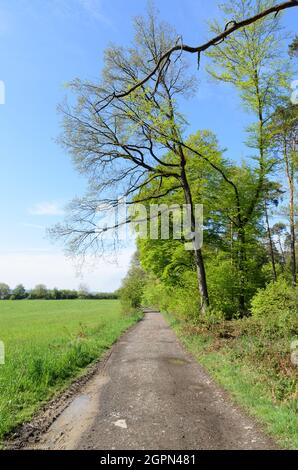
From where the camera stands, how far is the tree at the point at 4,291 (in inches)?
4439

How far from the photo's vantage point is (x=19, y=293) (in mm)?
113125

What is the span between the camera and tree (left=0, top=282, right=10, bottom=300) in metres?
113

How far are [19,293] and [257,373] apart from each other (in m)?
113

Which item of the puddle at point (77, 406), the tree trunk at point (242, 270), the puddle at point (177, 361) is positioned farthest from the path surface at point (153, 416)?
the tree trunk at point (242, 270)

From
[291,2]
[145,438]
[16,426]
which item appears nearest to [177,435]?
[145,438]

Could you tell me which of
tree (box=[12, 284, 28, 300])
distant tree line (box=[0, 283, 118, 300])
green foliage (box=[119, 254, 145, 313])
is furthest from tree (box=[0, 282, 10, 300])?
green foliage (box=[119, 254, 145, 313])

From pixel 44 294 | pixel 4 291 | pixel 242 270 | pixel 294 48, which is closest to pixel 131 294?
pixel 242 270

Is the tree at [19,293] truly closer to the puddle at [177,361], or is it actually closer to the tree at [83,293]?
the tree at [83,293]

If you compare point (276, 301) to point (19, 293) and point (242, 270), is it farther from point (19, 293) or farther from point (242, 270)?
point (19, 293)

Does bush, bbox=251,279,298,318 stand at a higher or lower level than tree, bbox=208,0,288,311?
lower

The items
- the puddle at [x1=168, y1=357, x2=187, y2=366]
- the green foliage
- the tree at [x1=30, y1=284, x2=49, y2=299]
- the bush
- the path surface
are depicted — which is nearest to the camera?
the path surface

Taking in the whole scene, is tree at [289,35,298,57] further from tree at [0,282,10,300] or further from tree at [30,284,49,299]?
tree at [0,282,10,300]
